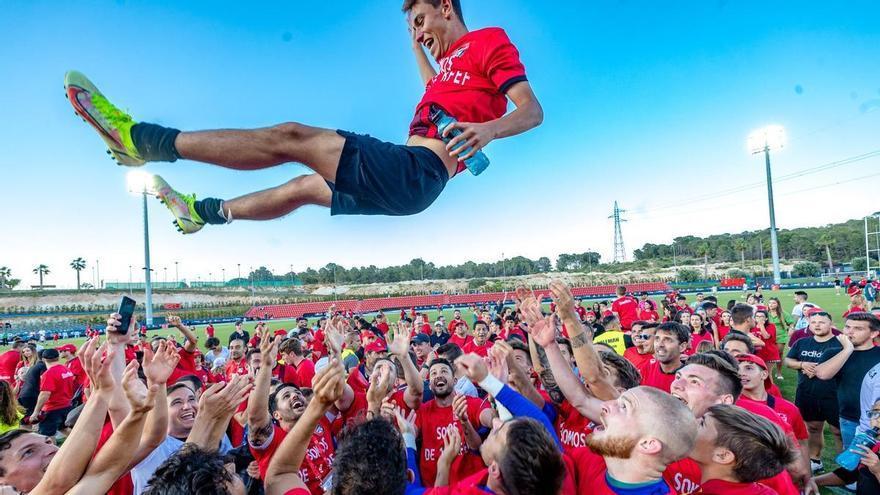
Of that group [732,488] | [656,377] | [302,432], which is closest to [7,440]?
[302,432]

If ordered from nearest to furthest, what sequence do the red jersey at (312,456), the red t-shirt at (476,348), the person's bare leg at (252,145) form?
the person's bare leg at (252,145) < the red jersey at (312,456) < the red t-shirt at (476,348)

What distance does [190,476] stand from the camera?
5.36ft

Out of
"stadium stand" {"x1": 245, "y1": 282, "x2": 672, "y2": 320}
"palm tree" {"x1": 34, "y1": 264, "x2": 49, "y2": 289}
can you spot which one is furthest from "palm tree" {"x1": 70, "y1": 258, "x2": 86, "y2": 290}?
"stadium stand" {"x1": 245, "y1": 282, "x2": 672, "y2": 320}

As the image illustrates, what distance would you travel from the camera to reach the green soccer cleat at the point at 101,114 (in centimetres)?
209

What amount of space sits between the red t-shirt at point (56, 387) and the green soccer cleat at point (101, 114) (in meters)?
6.67

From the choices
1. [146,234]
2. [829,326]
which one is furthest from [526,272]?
[829,326]

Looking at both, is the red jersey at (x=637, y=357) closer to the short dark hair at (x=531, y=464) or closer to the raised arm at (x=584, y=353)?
the raised arm at (x=584, y=353)

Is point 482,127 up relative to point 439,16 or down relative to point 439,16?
down

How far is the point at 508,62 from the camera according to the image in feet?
8.21

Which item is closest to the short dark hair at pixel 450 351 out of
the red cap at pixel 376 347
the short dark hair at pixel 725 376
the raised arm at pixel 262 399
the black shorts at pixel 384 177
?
the red cap at pixel 376 347

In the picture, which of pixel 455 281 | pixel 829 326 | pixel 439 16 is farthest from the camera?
pixel 455 281

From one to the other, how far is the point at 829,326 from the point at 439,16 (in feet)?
16.2

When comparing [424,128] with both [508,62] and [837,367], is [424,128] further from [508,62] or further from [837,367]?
[837,367]

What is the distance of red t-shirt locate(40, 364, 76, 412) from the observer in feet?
22.3
